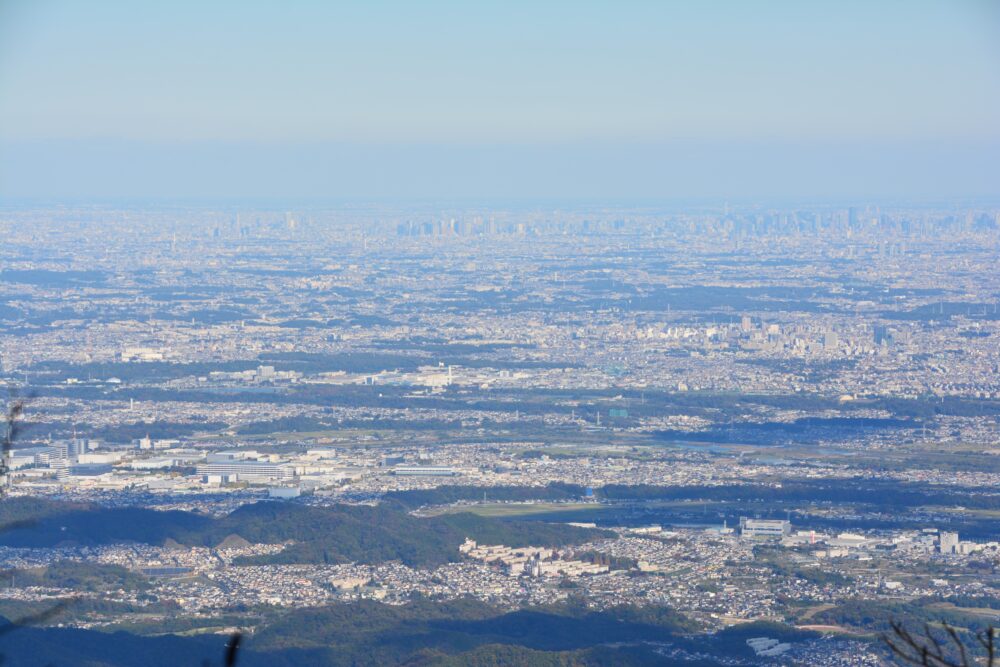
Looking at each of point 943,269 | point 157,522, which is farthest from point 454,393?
point 943,269

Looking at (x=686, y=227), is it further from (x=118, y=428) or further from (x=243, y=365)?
(x=118, y=428)

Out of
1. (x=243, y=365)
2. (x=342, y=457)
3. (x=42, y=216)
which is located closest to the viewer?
(x=342, y=457)

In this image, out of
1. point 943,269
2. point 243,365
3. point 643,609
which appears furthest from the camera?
point 943,269

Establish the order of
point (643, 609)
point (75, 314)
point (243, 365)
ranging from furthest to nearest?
point (75, 314)
point (243, 365)
point (643, 609)

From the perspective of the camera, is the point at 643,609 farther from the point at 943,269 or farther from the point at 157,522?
the point at 943,269

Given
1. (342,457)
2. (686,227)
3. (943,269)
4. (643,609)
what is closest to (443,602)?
(643,609)

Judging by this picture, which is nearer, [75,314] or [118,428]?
[118,428]

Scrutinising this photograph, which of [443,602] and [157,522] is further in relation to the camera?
[157,522]

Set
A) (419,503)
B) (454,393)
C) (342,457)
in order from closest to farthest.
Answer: (419,503) < (342,457) < (454,393)
